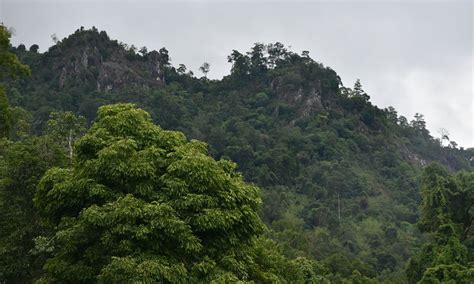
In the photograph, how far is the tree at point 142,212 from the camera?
9.74 m

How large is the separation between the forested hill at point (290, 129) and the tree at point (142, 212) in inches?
1052

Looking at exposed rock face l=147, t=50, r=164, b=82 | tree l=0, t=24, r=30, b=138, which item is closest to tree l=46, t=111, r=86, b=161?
tree l=0, t=24, r=30, b=138

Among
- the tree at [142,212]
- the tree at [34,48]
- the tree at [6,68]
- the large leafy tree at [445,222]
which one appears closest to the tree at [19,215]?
the tree at [6,68]

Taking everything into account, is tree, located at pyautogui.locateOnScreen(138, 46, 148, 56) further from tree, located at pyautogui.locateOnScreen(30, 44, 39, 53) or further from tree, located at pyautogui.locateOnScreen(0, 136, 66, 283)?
tree, located at pyautogui.locateOnScreen(0, 136, 66, 283)

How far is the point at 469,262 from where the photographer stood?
Answer: 23.4m

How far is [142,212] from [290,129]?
60.1 m

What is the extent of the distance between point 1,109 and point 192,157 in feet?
16.3

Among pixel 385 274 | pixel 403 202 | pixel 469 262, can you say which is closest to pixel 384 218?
pixel 403 202

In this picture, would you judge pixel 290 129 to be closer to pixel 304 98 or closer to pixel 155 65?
pixel 304 98

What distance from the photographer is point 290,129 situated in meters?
69.4

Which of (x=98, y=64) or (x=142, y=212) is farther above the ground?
(x=98, y=64)

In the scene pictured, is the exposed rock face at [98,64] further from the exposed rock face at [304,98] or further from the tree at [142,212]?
the tree at [142,212]

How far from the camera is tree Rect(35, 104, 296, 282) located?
384 inches

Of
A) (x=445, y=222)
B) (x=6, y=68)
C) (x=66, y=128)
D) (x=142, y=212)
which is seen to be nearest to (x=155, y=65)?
(x=445, y=222)
